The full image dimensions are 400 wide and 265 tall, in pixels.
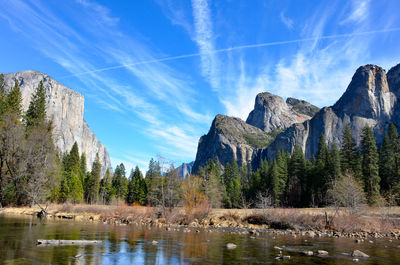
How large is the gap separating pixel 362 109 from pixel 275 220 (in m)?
150

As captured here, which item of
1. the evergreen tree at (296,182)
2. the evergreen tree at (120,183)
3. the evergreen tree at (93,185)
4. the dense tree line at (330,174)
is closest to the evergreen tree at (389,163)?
the dense tree line at (330,174)

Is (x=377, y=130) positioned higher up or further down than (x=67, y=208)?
higher up

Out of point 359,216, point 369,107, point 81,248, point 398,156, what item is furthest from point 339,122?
point 81,248

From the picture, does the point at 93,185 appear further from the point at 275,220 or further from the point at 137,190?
the point at 275,220

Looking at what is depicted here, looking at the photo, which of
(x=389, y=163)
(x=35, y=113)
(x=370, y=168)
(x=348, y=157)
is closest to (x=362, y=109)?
(x=389, y=163)

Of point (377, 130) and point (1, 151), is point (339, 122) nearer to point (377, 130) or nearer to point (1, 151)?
point (377, 130)

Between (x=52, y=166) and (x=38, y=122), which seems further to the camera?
(x=38, y=122)

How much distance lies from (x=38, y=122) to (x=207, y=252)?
4831 cm

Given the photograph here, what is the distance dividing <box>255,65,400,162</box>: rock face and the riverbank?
12797 centimetres

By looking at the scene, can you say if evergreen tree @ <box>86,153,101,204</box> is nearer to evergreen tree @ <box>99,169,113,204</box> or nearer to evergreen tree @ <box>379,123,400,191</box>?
evergreen tree @ <box>99,169,113,204</box>

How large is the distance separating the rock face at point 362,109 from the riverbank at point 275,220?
127973mm

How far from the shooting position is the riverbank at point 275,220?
26.4 meters

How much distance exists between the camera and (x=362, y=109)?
155m

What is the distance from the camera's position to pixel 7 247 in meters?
12.6
